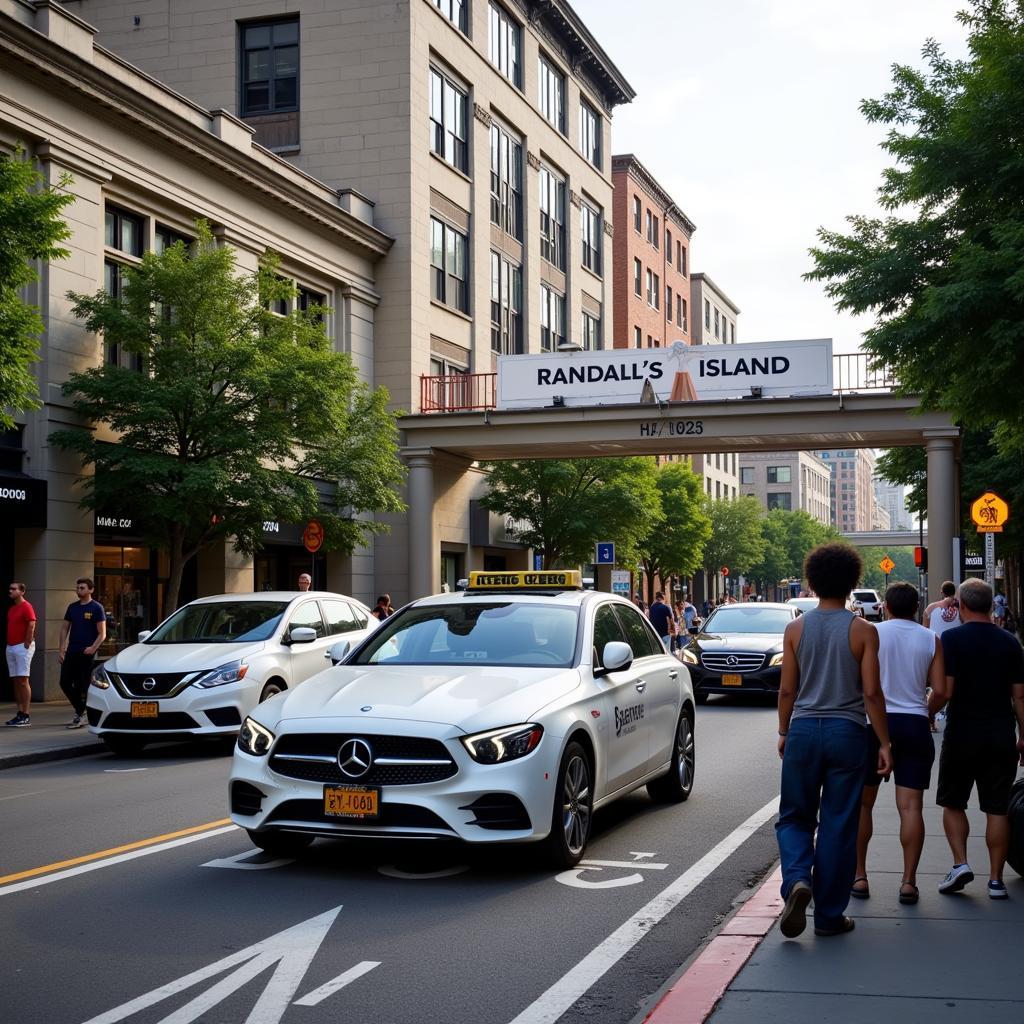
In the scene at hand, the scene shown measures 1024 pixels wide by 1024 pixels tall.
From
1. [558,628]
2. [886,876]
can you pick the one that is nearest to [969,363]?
[558,628]

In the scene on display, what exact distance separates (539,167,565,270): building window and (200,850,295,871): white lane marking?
130 ft

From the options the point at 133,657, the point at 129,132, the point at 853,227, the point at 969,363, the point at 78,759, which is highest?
the point at 129,132

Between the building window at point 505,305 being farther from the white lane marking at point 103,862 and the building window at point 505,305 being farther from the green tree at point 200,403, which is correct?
the white lane marking at point 103,862

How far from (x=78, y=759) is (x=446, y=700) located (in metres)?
8.31

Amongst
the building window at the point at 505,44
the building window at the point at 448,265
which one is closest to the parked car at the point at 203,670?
the building window at the point at 448,265

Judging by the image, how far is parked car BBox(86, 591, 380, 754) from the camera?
14.2m

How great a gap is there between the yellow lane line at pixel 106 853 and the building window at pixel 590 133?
44.4 meters

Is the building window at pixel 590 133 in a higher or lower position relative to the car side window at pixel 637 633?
higher

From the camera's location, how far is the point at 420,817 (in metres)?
7.46

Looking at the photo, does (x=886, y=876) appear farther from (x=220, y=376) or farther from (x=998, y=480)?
(x=998, y=480)

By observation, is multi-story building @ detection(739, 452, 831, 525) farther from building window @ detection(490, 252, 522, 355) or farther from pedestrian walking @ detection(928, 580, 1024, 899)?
pedestrian walking @ detection(928, 580, 1024, 899)

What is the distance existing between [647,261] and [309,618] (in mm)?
54187

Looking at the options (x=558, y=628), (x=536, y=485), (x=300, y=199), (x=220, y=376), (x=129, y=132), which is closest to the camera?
(x=558, y=628)

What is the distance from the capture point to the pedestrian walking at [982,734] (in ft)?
23.4
